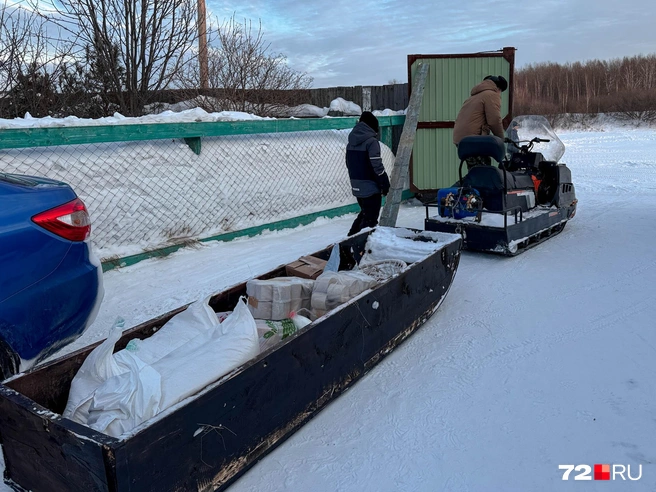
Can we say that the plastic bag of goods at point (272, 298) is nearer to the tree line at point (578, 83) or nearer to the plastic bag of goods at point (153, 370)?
the plastic bag of goods at point (153, 370)

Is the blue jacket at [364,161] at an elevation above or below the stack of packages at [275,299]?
above

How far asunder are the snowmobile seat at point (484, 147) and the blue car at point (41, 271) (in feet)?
13.9

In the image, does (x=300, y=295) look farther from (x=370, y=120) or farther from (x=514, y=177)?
(x=514, y=177)

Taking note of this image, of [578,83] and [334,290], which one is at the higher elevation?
[578,83]

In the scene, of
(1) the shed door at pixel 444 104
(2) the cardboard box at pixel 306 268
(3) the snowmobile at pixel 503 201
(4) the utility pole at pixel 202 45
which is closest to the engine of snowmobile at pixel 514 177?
(3) the snowmobile at pixel 503 201

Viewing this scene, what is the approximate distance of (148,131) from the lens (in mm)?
6250

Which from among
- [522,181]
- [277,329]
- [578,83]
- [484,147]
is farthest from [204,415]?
[578,83]

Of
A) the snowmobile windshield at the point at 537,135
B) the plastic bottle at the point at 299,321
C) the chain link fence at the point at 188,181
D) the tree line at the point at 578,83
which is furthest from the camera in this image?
the tree line at the point at 578,83

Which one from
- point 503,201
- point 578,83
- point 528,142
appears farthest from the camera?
point 578,83

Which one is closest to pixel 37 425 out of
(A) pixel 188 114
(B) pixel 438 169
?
(A) pixel 188 114

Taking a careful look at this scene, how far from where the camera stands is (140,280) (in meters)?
5.70

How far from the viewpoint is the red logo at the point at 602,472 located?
8.49 ft

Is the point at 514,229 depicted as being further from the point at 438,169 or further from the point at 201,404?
the point at 201,404

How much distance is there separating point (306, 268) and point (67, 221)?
1.65m
